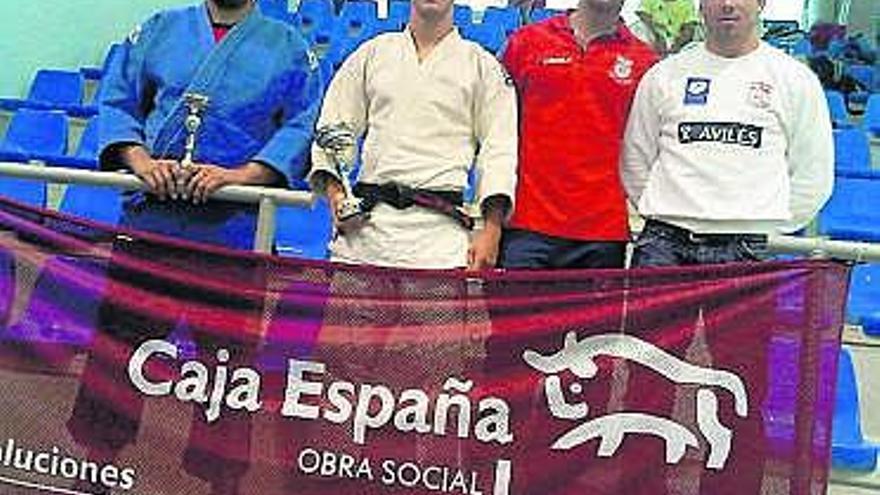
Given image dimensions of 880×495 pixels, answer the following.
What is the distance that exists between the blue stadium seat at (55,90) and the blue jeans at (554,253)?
14.4 ft

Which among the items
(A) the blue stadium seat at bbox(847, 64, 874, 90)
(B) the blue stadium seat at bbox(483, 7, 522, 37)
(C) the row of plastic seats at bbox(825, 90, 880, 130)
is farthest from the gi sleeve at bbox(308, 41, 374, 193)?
(A) the blue stadium seat at bbox(847, 64, 874, 90)

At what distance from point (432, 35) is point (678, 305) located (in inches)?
34.2

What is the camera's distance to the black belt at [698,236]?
2.76 m

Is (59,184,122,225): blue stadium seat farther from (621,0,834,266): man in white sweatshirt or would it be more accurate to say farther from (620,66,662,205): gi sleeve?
(621,0,834,266): man in white sweatshirt

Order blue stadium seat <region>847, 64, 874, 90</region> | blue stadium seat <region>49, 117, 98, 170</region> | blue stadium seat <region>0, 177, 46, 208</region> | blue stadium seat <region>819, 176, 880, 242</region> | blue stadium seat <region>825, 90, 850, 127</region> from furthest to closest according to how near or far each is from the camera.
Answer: blue stadium seat <region>847, 64, 874, 90</region>
blue stadium seat <region>825, 90, 850, 127</region>
blue stadium seat <region>49, 117, 98, 170</region>
blue stadium seat <region>819, 176, 880, 242</region>
blue stadium seat <region>0, 177, 46, 208</region>

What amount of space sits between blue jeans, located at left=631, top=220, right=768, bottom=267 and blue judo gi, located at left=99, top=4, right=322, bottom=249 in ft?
2.77

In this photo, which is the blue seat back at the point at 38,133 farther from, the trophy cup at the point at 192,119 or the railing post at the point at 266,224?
the railing post at the point at 266,224

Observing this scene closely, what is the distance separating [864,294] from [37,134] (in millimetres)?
3601

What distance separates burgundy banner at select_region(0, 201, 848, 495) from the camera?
2.54 meters

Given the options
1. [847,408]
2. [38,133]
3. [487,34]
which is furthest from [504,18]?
[847,408]

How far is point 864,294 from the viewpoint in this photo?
182 inches

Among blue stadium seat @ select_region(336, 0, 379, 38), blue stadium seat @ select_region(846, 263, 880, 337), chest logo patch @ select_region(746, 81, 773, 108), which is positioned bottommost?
blue stadium seat @ select_region(846, 263, 880, 337)

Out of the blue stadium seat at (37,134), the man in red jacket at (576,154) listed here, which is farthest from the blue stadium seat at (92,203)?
the man in red jacket at (576,154)

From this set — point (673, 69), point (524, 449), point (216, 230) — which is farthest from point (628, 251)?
point (216, 230)
